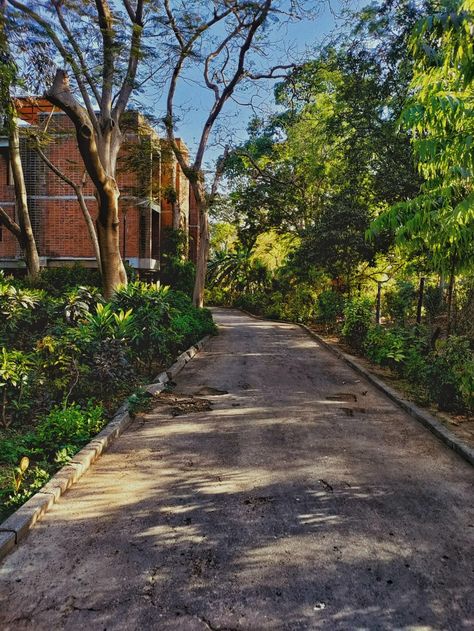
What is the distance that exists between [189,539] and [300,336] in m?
16.5

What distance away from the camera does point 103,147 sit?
13219 mm

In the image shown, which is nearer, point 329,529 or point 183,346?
point 329,529

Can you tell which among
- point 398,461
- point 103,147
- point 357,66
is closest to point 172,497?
point 398,461

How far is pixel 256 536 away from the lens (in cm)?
391

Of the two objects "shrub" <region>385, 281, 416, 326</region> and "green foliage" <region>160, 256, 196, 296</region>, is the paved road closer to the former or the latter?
"shrub" <region>385, 281, 416, 326</region>

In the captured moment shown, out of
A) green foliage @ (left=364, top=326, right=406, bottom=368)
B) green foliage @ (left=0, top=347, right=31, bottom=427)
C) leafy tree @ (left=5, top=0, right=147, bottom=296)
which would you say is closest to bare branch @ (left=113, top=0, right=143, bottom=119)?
leafy tree @ (left=5, top=0, right=147, bottom=296)

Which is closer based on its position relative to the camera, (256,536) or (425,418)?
(256,536)

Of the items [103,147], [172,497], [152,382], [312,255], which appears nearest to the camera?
[172,497]

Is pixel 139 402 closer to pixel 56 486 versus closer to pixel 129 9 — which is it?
pixel 56 486

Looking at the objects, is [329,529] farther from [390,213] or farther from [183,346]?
[183,346]

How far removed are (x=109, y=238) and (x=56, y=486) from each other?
899cm

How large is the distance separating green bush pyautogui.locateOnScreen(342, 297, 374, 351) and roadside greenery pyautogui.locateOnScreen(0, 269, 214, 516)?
6.28 metres

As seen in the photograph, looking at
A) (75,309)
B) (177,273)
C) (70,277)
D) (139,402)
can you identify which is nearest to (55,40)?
(75,309)

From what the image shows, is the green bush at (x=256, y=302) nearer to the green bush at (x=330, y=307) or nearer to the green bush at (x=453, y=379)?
the green bush at (x=330, y=307)
